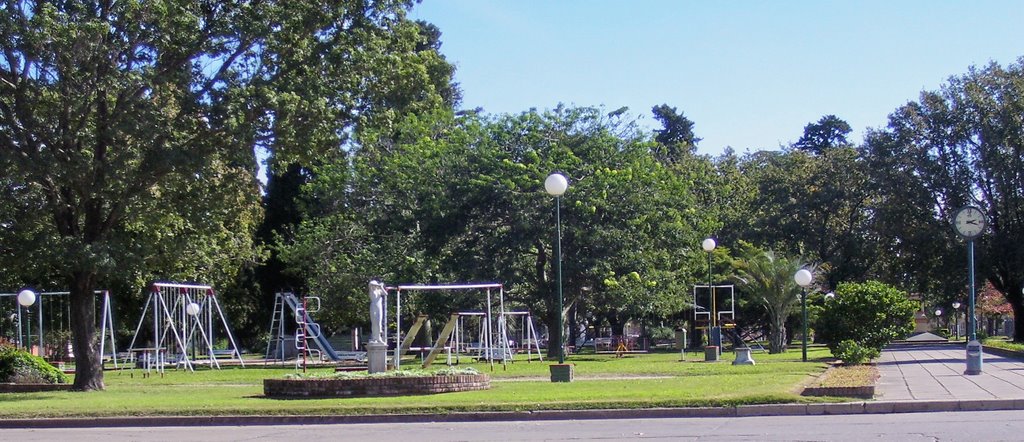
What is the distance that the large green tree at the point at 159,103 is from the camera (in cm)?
2089

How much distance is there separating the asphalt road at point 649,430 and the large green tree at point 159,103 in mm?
6634

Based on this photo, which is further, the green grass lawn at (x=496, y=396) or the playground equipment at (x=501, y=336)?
the playground equipment at (x=501, y=336)

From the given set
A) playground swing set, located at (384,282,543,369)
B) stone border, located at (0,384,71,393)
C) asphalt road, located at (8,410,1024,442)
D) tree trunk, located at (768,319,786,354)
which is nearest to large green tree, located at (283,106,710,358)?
playground swing set, located at (384,282,543,369)

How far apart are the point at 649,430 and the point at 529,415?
109 inches

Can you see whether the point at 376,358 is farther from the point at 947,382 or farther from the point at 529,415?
the point at 947,382

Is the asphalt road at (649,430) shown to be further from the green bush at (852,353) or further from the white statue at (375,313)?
the green bush at (852,353)

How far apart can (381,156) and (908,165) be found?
2238 centimetres

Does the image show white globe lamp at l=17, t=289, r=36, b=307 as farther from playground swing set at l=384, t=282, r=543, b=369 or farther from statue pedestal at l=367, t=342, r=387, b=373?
statue pedestal at l=367, t=342, r=387, b=373

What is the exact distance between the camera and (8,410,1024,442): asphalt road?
41.8 ft

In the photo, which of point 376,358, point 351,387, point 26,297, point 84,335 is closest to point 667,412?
point 351,387

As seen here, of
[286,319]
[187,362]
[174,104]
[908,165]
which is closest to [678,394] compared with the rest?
[174,104]

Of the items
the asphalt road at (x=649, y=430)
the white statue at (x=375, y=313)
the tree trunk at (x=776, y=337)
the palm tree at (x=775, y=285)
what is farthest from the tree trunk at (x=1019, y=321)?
the asphalt road at (x=649, y=430)

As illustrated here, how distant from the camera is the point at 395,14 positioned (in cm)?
2319

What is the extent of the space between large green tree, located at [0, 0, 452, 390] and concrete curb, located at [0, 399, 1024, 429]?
569 centimetres
